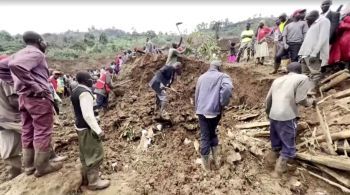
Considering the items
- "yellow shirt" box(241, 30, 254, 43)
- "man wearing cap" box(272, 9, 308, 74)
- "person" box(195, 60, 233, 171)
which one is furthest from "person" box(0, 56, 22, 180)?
"yellow shirt" box(241, 30, 254, 43)

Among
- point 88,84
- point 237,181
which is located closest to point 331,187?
point 237,181

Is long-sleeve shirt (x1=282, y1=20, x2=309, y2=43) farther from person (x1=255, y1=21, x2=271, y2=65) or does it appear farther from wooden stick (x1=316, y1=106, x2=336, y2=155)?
person (x1=255, y1=21, x2=271, y2=65)

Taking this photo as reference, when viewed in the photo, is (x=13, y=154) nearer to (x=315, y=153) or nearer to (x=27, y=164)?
(x=27, y=164)

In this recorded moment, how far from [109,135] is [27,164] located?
8.78 ft

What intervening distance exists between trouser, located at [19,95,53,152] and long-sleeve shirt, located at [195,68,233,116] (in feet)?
7.07

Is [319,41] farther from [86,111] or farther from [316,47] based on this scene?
[86,111]

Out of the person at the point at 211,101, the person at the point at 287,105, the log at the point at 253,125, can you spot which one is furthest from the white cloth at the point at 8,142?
the log at the point at 253,125

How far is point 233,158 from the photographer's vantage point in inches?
181

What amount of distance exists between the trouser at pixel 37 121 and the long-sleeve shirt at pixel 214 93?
7.07 feet

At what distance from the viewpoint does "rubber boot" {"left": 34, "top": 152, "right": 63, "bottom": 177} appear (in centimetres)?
364

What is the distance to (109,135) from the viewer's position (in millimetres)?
6461

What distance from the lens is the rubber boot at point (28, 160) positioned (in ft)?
12.4

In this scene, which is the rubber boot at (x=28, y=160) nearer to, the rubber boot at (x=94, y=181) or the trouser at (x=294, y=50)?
the rubber boot at (x=94, y=181)

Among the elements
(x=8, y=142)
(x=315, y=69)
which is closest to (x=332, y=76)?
(x=315, y=69)
